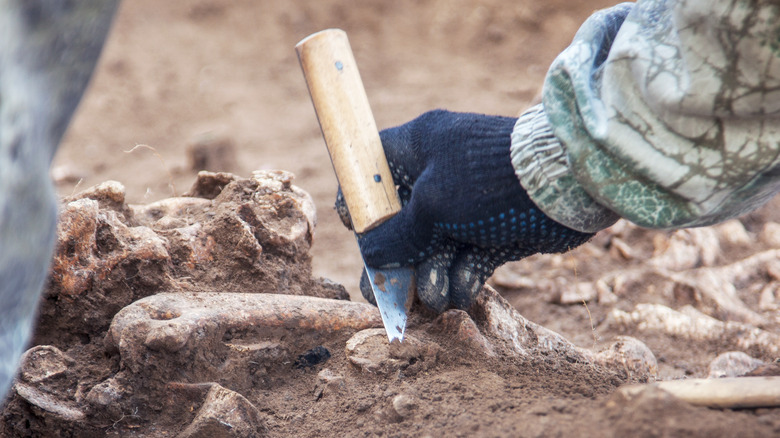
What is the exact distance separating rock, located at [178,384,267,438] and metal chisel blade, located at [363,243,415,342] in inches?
17.3

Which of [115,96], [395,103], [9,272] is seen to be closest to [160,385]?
[9,272]

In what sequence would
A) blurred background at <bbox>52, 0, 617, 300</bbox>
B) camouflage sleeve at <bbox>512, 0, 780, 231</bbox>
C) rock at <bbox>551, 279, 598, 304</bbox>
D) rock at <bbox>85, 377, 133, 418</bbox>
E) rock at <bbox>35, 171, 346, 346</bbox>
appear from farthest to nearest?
1. blurred background at <bbox>52, 0, 617, 300</bbox>
2. rock at <bbox>551, 279, 598, 304</bbox>
3. rock at <bbox>35, 171, 346, 346</bbox>
4. rock at <bbox>85, 377, 133, 418</bbox>
5. camouflage sleeve at <bbox>512, 0, 780, 231</bbox>

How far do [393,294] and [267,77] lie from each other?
526 cm

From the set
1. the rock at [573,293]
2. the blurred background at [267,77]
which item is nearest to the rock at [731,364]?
the rock at [573,293]

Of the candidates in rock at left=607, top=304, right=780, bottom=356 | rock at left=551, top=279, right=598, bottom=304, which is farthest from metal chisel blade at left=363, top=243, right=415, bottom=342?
rock at left=551, top=279, right=598, bottom=304

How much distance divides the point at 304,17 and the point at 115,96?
223 centimetres

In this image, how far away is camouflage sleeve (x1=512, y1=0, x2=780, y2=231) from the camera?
4.55 ft

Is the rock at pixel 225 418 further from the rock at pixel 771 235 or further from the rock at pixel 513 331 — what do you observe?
the rock at pixel 771 235

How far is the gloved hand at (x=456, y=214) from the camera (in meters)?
1.79

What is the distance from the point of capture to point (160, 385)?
1810 mm

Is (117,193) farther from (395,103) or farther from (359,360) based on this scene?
(395,103)

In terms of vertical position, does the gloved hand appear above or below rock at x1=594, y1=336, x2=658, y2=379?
above

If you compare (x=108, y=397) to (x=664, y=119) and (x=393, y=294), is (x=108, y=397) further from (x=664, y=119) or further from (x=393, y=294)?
(x=664, y=119)

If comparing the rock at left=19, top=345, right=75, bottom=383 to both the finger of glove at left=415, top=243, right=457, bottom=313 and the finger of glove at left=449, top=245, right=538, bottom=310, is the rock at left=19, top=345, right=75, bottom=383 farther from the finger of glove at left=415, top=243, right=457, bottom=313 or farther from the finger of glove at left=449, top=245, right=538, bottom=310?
the finger of glove at left=449, top=245, right=538, bottom=310
